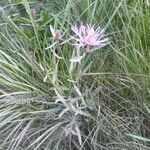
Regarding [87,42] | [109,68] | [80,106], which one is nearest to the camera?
[87,42]

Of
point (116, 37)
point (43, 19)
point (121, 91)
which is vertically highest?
point (43, 19)

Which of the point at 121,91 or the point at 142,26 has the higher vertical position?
the point at 142,26

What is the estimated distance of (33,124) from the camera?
1092mm

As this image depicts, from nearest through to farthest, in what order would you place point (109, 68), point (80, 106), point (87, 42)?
1. point (87, 42)
2. point (80, 106)
3. point (109, 68)

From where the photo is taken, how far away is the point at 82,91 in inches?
43.5

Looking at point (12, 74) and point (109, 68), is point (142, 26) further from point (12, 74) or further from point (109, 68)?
point (12, 74)

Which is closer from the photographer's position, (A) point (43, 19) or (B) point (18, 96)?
(B) point (18, 96)

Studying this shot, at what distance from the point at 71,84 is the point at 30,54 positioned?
14 cm

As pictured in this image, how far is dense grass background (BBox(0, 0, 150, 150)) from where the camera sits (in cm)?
104

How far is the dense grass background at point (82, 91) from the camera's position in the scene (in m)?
1.04

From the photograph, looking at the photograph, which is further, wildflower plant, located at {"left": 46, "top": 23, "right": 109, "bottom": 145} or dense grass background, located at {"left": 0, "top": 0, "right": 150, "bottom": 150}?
dense grass background, located at {"left": 0, "top": 0, "right": 150, "bottom": 150}

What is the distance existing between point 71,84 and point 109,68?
144 mm

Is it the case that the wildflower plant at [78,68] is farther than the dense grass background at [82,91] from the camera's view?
No

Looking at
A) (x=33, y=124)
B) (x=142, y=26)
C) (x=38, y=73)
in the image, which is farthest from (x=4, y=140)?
(x=142, y=26)
